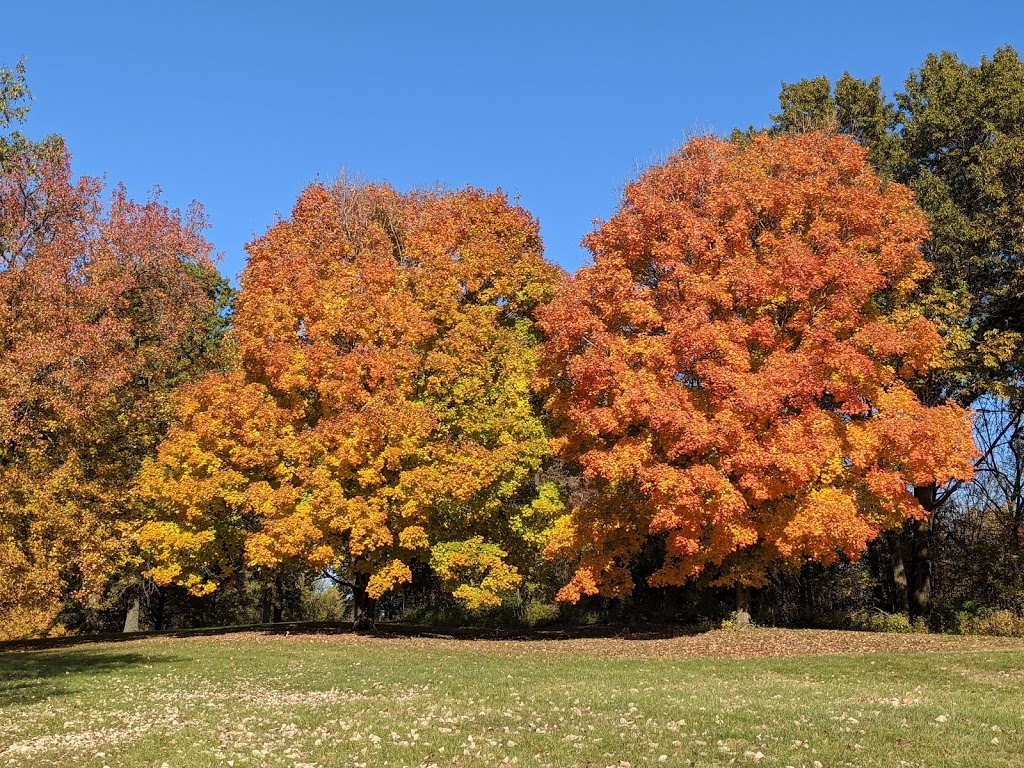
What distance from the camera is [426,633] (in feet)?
94.9

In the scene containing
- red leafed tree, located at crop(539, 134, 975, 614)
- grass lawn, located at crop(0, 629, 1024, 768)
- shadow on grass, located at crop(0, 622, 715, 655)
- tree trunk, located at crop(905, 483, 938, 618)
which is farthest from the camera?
tree trunk, located at crop(905, 483, 938, 618)

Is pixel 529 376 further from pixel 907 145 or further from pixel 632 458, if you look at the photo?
pixel 907 145

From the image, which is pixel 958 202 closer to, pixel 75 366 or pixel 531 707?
pixel 531 707

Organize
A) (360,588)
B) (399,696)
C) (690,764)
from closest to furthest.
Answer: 1. (690,764)
2. (399,696)
3. (360,588)

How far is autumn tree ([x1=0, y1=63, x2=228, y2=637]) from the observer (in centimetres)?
2383

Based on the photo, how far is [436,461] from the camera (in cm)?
2517

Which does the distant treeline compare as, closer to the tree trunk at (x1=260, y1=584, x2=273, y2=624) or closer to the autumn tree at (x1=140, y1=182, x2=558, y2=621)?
the autumn tree at (x1=140, y1=182, x2=558, y2=621)

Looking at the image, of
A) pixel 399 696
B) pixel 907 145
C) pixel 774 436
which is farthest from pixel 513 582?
pixel 907 145

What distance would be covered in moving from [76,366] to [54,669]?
10.3m

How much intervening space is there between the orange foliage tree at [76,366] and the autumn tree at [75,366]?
0.05 meters

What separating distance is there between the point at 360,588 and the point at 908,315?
2076cm

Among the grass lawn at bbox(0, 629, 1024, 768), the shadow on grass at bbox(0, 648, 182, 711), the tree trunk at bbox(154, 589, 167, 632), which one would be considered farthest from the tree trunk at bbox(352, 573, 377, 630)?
the tree trunk at bbox(154, 589, 167, 632)

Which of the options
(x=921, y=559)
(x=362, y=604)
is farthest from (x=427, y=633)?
(x=921, y=559)

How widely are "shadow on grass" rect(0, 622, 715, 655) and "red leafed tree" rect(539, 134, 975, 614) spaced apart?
259cm
